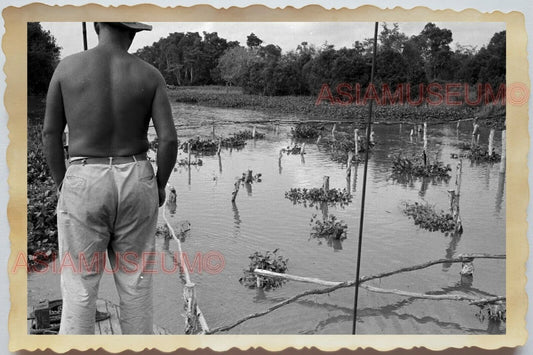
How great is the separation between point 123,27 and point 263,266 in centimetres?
142

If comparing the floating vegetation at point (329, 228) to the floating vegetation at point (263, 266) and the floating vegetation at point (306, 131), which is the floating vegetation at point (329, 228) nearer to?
the floating vegetation at point (263, 266)

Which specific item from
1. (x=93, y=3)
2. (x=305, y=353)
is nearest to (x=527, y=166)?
(x=305, y=353)

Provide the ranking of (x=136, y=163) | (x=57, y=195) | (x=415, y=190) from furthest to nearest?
(x=415, y=190) → (x=57, y=195) → (x=136, y=163)

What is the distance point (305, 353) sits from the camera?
3.08 meters

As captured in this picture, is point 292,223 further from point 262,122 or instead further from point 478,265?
point 478,265

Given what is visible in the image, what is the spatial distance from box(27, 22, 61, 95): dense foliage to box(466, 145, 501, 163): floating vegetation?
84.9 inches

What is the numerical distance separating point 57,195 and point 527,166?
2.34 metres

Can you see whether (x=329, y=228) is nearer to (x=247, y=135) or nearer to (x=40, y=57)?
(x=247, y=135)

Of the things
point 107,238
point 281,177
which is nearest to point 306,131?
point 281,177

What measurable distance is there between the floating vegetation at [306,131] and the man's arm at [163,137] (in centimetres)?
84

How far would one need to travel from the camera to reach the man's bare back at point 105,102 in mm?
2766

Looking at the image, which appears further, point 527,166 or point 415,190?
point 415,190

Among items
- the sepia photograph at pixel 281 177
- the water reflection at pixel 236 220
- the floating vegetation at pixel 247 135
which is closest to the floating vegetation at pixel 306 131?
the sepia photograph at pixel 281 177

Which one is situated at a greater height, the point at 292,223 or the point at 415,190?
the point at 415,190
